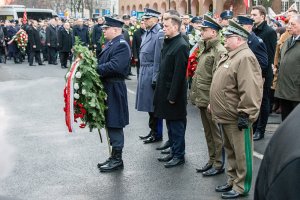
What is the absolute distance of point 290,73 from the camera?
7.14m

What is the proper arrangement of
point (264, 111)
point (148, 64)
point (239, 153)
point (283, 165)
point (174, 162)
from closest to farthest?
point (283, 165) < point (239, 153) < point (174, 162) < point (148, 64) < point (264, 111)

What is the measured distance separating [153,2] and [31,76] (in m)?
55.4

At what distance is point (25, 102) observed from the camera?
12.7 meters

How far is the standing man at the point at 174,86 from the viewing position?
6523 mm

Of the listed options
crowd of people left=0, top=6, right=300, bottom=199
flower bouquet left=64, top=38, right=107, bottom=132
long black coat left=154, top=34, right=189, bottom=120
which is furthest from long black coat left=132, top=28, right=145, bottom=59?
flower bouquet left=64, top=38, right=107, bottom=132

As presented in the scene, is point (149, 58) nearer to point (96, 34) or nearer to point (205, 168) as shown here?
point (205, 168)

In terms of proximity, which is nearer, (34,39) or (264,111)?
(264,111)

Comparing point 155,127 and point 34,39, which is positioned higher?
point 34,39

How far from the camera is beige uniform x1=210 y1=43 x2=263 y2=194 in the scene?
17.0ft

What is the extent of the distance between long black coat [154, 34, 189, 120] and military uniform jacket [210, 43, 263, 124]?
40.9 inches

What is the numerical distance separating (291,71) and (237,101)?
6.88 feet

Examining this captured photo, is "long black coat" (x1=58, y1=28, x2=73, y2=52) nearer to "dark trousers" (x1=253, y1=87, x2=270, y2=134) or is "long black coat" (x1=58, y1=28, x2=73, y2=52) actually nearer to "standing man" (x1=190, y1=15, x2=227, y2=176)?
"dark trousers" (x1=253, y1=87, x2=270, y2=134)

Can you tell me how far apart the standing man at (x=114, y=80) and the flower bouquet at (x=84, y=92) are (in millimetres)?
104

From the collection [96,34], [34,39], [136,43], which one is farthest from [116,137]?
[34,39]
